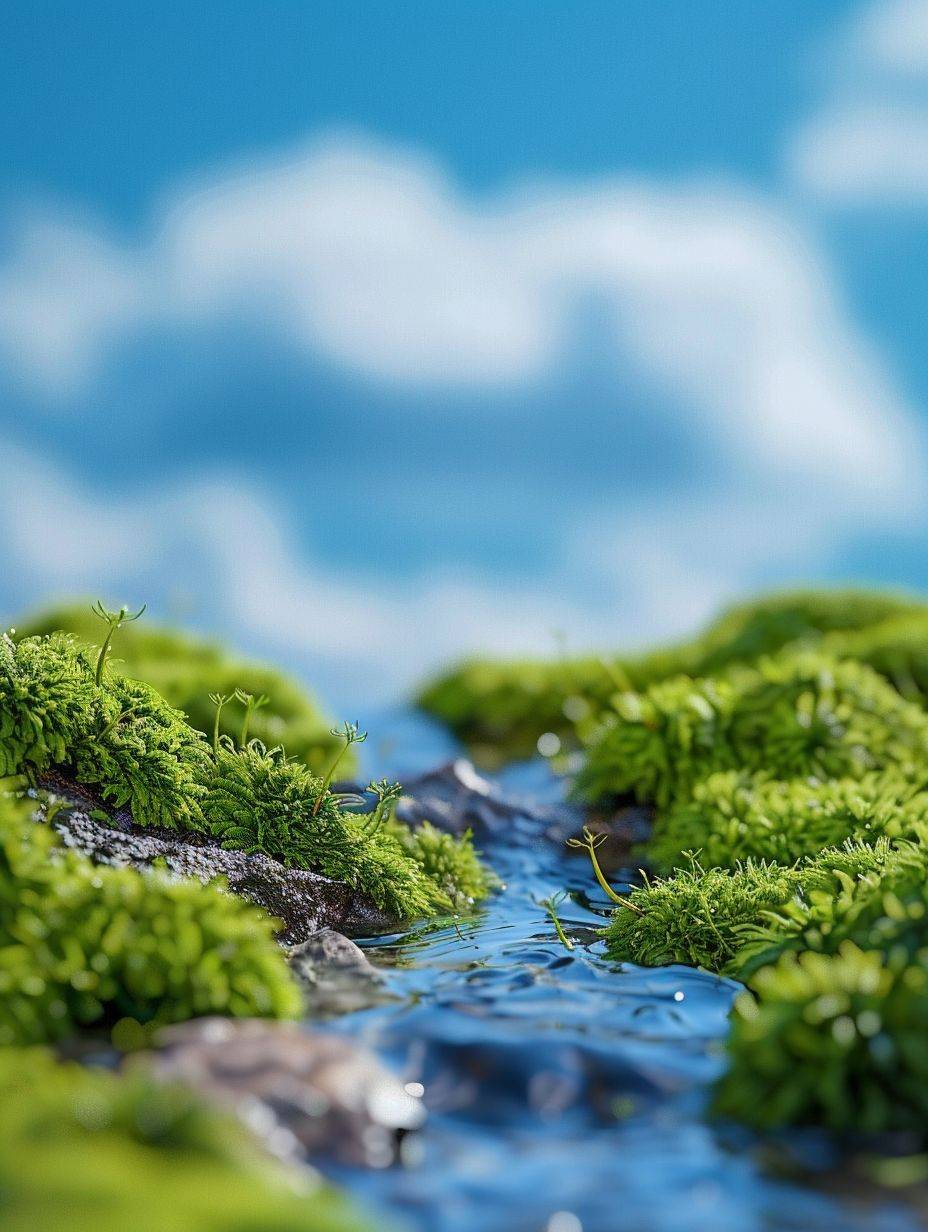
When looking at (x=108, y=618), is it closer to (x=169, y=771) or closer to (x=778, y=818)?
(x=169, y=771)

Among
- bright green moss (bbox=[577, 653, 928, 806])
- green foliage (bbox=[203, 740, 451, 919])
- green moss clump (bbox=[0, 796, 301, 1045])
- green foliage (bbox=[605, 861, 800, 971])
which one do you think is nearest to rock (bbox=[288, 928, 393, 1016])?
green moss clump (bbox=[0, 796, 301, 1045])

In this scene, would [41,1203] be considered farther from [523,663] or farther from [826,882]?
[523,663]

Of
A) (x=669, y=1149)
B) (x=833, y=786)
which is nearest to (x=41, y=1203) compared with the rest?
(x=669, y=1149)

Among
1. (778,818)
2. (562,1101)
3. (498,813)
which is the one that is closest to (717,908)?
(778,818)

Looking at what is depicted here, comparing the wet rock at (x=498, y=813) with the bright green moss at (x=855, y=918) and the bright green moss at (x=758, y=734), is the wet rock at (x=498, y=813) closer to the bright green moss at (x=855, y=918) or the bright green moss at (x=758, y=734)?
the bright green moss at (x=758, y=734)

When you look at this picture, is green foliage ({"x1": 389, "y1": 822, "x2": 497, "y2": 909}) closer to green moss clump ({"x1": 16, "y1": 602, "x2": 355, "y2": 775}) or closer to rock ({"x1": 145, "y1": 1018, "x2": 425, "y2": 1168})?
green moss clump ({"x1": 16, "y1": 602, "x2": 355, "y2": 775})

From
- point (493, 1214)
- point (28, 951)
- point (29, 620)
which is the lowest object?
point (493, 1214)
